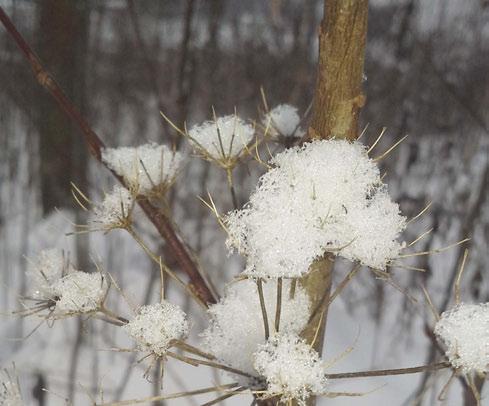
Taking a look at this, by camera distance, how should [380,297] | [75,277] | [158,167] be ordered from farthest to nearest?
[380,297] → [158,167] → [75,277]

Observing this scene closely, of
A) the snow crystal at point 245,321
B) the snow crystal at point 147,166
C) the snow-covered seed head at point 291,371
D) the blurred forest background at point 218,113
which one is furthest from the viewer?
the blurred forest background at point 218,113

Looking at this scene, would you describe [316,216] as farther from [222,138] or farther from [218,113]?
[218,113]

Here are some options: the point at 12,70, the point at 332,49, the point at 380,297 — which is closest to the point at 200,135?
the point at 332,49

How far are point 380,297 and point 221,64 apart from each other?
72.1 inches

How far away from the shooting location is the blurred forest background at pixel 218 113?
2.74 meters

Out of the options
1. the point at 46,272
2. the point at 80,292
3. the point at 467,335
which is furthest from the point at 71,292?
the point at 467,335

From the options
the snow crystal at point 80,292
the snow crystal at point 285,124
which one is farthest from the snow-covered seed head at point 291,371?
the snow crystal at point 285,124

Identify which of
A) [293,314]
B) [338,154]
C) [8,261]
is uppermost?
[8,261]

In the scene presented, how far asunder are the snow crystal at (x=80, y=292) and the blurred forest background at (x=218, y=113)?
1.82 m

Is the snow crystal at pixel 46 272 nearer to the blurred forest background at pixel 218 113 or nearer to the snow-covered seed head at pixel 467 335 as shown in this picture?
the snow-covered seed head at pixel 467 335

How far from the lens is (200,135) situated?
767mm

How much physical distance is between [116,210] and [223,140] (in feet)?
0.59

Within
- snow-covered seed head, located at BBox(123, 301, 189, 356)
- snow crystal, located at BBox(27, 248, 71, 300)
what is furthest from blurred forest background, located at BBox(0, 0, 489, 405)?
snow-covered seed head, located at BBox(123, 301, 189, 356)

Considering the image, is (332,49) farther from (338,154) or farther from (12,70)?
(12,70)
